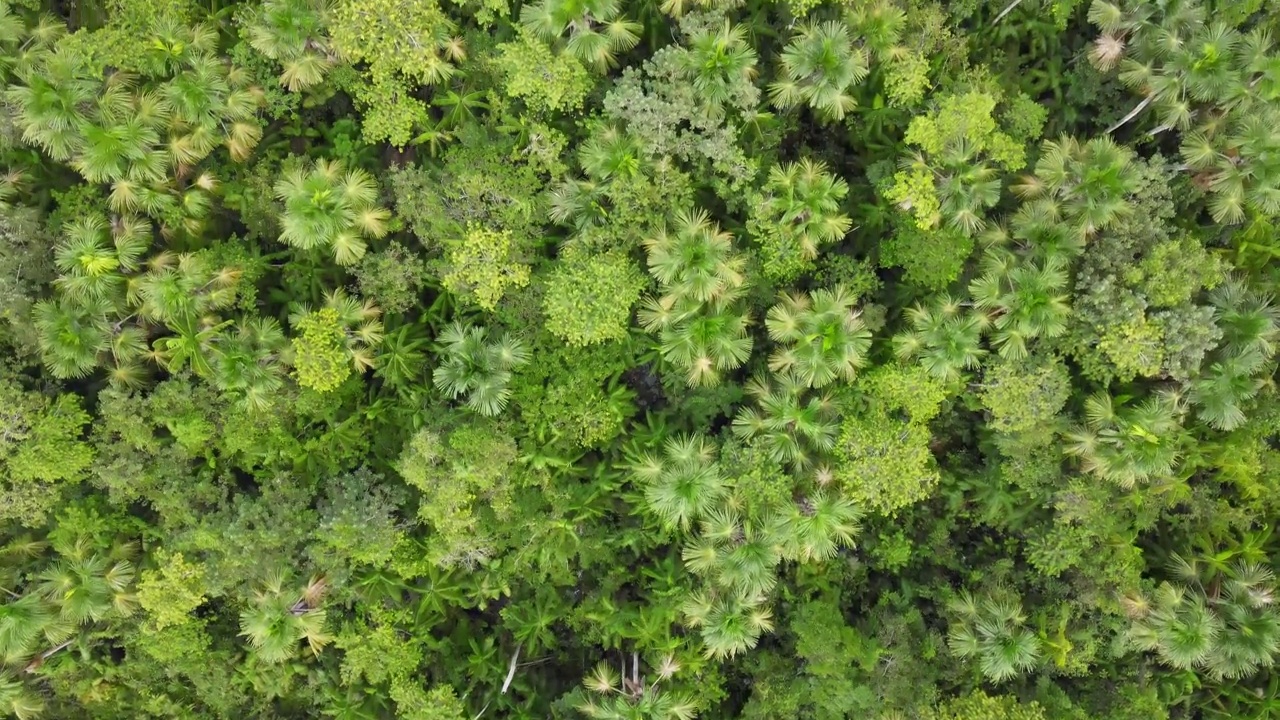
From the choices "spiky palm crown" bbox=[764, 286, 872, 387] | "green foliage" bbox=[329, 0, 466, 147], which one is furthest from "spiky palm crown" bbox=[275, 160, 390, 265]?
"spiky palm crown" bbox=[764, 286, 872, 387]

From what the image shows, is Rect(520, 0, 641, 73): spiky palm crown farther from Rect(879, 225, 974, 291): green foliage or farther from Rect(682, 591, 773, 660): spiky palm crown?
Rect(682, 591, 773, 660): spiky palm crown

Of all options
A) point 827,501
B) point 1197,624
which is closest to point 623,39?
point 827,501

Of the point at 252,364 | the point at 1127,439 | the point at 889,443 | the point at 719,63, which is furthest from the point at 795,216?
the point at 252,364

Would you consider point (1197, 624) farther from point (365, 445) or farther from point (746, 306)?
point (365, 445)

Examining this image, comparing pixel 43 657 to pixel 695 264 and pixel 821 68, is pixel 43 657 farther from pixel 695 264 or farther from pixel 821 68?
pixel 821 68

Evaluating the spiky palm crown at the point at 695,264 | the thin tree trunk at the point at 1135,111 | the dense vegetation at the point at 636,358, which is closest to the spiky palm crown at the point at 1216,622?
the dense vegetation at the point at 636,358

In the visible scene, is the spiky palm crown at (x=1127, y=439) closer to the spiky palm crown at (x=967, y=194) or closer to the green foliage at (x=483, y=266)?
the spiky palm crown at (x=967, y=194)
